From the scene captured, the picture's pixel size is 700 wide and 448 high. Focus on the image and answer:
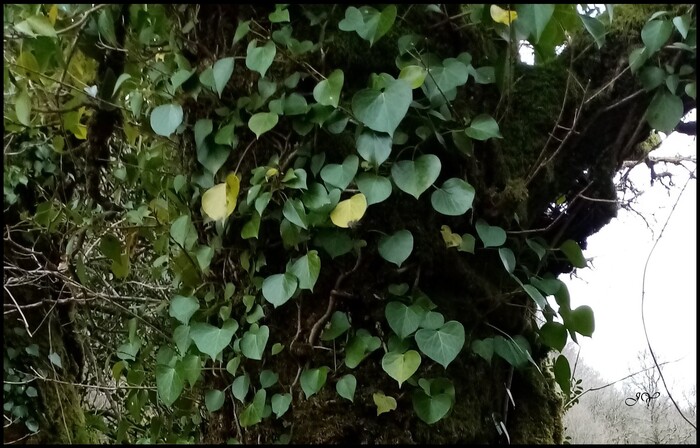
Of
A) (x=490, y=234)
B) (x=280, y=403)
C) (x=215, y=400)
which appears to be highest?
(x=490, y=234)

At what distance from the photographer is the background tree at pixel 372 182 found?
76cm

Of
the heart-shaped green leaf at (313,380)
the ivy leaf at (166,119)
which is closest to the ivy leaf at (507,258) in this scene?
the heart-shaped green leaf at (313,380)

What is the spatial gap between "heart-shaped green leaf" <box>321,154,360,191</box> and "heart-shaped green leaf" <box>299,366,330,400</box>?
284 mm

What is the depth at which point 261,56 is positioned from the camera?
76 cm

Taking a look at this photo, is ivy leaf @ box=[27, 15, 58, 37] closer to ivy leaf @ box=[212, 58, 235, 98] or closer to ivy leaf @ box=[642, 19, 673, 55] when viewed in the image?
ivy leaf @ box=[212, 58, 235, 98]

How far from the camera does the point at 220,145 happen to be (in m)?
0.84

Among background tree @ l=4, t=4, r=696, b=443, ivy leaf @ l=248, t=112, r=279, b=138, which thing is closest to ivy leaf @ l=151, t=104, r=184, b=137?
background tree @ l=4, t=4, r=696, b=443

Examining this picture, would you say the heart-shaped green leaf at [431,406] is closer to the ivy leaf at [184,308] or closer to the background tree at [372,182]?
the background tree at [372,182]

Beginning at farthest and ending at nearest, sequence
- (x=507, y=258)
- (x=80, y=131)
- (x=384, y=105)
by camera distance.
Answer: (x=80, y=131) < (x=507, y=258) < (x=384, y=105)

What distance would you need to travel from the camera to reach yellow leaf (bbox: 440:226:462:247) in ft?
2.62

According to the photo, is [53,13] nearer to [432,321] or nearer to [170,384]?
[170,384]

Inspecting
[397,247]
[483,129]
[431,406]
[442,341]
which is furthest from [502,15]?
[431,406]

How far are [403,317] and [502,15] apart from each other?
0.47 m

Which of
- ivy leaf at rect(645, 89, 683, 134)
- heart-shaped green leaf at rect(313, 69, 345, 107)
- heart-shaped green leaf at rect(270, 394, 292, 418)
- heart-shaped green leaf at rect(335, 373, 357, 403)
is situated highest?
ivy leaf at rect(645, 89, 683, 134)
